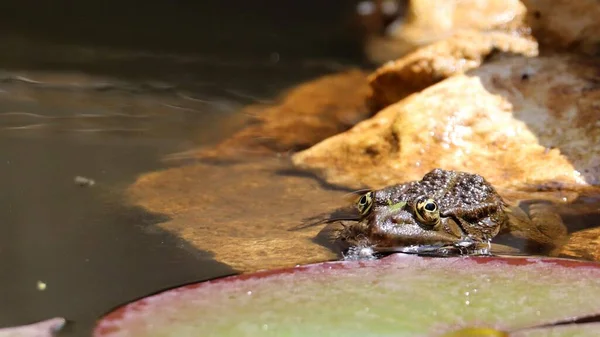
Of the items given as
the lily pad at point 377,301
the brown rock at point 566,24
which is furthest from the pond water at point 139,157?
the brown rock at point 566,24

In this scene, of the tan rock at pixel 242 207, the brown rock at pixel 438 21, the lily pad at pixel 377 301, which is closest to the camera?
the lily pad at pixel 377 301

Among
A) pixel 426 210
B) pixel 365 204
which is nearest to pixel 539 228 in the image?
pixel 426 210

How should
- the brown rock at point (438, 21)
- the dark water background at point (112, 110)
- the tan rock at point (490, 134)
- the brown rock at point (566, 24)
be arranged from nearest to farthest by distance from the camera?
the dark water background at point (112, 110) < the tan rock at point (490, 134) < the brown rock at point (566, 24) < the brown rock at point (438, 21)

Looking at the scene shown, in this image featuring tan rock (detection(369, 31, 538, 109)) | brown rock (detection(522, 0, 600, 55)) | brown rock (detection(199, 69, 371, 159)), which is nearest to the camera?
brown rock (detection(522, 0, 600, 55))

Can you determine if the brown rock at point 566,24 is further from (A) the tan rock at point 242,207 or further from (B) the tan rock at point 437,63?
(A) the tan rock at point 242,207

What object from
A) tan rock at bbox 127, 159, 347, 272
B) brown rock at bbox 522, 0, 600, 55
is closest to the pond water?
tan rock at bbox 127, 159, 347, 272

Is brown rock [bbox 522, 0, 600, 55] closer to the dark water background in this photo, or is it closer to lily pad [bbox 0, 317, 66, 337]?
the dark water background
